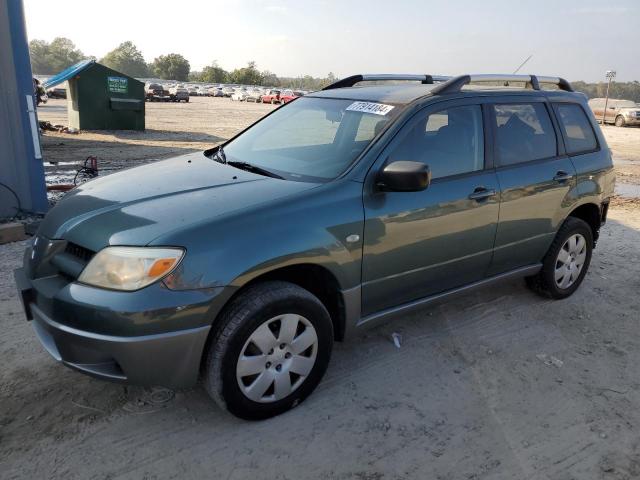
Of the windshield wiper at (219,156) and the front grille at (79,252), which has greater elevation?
the windshield wiper at (219,156)

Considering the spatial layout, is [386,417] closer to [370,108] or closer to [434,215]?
[434,215]

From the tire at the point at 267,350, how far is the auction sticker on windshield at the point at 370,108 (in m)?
1.34

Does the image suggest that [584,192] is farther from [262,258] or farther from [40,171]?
[40,171]

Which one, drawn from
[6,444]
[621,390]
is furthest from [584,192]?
[6,444]

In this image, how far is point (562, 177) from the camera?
4125 mm

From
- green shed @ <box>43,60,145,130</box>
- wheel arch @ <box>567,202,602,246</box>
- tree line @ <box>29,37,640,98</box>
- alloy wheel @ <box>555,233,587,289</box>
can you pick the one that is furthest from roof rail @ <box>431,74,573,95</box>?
tree line @ <box>29,37,640,98</box>

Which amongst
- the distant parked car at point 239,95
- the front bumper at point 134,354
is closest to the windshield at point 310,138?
the front bumper at point 134,354

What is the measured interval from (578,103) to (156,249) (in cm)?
387

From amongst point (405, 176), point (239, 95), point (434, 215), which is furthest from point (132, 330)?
point (239, 95)

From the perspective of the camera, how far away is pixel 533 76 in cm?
437

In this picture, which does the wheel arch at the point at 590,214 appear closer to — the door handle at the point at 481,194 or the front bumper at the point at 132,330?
the door handle at the point at 481,194

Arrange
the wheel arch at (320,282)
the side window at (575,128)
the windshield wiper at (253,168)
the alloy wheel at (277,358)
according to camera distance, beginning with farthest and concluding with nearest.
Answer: the side window at (575,128)
the windshield wiper at (253,168)
the wheel arch at (320,282)
the alloy wheel at (277,358)

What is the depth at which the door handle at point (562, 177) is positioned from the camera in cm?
409

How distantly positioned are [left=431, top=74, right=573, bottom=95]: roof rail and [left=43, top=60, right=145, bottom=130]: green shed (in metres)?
15.0
